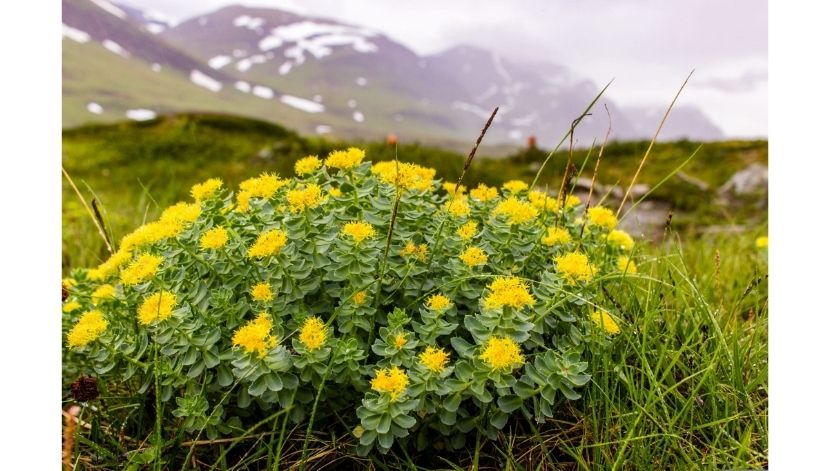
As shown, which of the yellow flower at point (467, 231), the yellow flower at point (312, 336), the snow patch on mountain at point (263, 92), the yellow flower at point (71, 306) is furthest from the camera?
the snow patch on mountain at point (263, 92)

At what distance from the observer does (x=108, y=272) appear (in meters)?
2.38

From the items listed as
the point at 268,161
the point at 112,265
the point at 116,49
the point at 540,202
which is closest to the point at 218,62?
the point at 116,49

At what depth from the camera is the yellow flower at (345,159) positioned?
6.22 feet

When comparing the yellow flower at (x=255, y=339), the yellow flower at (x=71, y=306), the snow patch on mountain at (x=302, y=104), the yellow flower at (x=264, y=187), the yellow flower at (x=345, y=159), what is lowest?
the snow patch on mountain at (x=302, y=104)

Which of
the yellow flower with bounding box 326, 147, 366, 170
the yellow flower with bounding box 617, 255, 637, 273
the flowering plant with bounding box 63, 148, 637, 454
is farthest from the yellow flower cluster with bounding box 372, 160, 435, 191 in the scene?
the yellow flower with bounding box 617, 255, 637, 273

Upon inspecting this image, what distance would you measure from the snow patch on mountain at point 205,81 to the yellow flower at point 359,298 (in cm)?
14459

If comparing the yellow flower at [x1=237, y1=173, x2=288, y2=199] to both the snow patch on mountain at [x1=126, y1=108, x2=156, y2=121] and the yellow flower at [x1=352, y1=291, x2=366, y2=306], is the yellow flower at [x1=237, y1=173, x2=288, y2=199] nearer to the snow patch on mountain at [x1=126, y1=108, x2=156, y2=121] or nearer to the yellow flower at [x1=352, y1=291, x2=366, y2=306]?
the yellow flower at [x1=352, y1=291, x2=366, y2=306]

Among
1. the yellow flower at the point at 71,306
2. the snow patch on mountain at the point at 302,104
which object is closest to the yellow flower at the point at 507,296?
the yellow flower at the point at 71,306

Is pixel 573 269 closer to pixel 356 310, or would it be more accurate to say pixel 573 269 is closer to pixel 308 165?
pixel 356 310

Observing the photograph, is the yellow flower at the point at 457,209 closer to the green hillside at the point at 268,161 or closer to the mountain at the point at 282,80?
the green hillside at the point at 268,161

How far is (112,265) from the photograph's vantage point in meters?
2.21

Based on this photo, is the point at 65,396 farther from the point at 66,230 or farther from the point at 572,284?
the point at 66,230

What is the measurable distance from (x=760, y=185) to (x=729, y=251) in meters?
5.96
